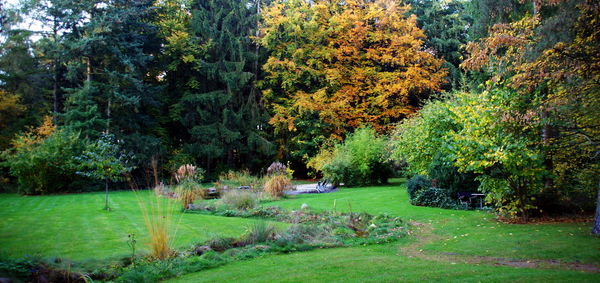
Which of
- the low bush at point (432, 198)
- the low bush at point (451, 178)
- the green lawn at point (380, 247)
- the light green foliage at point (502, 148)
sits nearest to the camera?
the green lawn at point (380, 247)

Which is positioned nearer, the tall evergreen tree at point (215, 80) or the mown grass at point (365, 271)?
the mown grass at point (365, 271)

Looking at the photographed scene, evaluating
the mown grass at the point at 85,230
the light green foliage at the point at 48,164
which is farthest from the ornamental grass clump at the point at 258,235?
the light green foliage at the point at 48,164

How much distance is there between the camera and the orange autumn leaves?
24.9 meters

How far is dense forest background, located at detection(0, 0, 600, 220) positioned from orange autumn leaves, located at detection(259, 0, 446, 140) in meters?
0.10

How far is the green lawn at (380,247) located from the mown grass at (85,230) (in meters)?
0.02

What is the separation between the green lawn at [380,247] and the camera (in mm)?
5344

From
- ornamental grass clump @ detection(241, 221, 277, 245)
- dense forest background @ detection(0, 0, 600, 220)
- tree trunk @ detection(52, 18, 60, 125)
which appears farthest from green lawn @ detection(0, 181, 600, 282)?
tree trunk @ detection(52, 18, 60, 125)

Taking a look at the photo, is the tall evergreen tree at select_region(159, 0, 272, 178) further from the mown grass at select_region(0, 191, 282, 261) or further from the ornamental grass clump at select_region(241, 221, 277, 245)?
the ornamental grass clump at select_region(241, 221, 277, 245)

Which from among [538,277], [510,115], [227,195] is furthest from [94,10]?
[538,277]

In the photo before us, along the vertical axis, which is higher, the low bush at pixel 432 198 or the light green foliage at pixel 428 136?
the light green foliage at pixel 428 136

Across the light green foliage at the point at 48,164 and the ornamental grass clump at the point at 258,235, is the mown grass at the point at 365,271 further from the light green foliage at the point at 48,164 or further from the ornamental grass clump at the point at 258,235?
the light green foliage at the point at 48,164

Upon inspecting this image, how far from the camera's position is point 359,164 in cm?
1906

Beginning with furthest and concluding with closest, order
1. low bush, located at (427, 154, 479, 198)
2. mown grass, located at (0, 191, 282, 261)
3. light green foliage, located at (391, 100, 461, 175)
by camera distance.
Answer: light green foliage, located at (391, 100, 461, 175)
low bush, located at (427, 154, 479, 198)
mown grass, located at (0, 191, 282, 261)

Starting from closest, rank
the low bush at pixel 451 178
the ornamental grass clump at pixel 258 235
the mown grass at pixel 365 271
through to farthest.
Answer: the mown grass at pixel 365 271 → the ornamental grass clump at pixel 258 235 → the low bush at pixel 451 178
